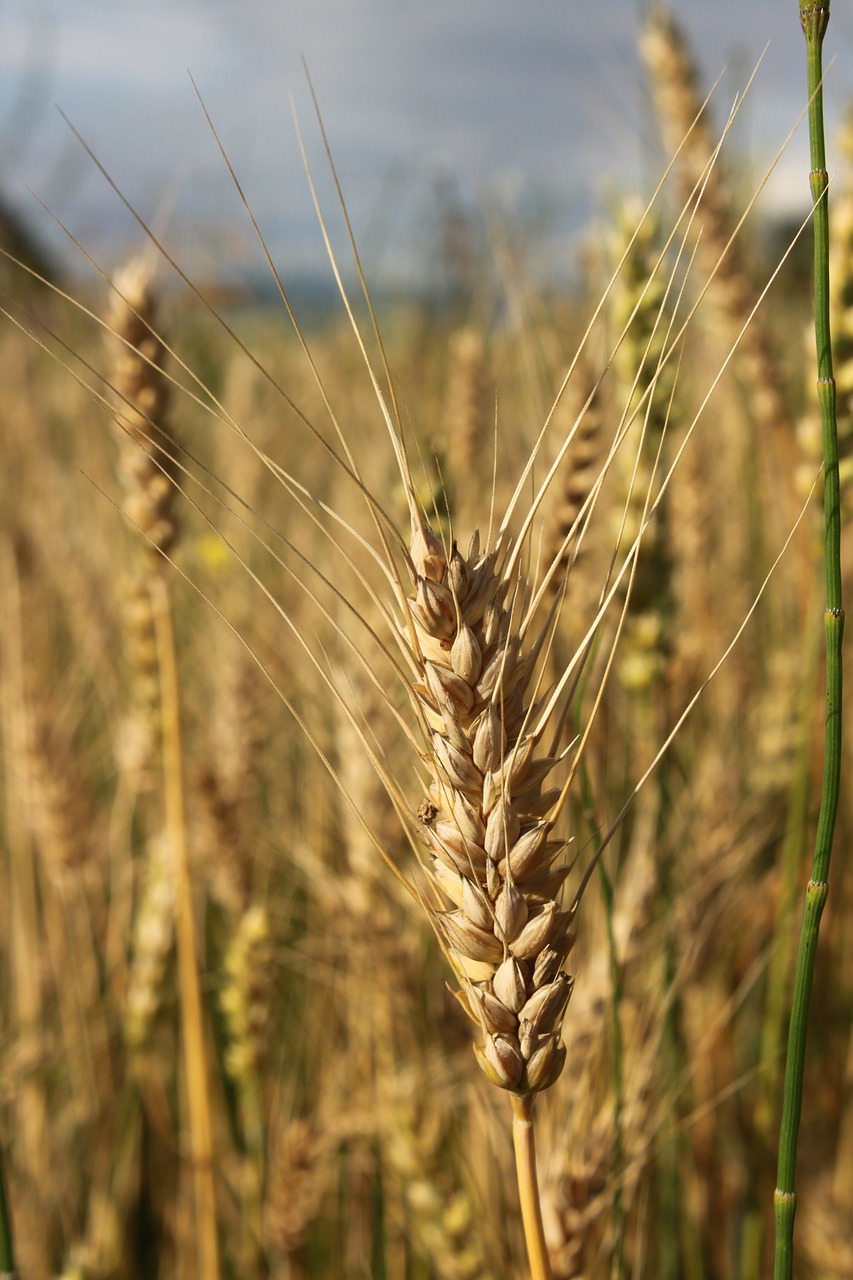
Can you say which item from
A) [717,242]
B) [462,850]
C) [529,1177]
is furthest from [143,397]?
[717,242]

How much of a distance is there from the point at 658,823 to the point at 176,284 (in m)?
2.13

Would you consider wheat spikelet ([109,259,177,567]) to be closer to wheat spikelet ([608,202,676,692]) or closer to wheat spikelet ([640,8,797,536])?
wheat spikelet ([608,202,676,692])

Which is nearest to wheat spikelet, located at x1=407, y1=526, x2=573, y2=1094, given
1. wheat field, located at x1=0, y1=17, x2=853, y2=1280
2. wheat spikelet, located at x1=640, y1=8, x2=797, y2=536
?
wheat field, located at x1=0, y1=17, x2=853, y2=1280

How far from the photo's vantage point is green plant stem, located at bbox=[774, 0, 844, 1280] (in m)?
0.45

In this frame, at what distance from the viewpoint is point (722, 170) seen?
1739mm

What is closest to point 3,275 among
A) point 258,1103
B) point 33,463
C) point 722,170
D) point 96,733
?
point 33,463

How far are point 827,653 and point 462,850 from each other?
0.19m

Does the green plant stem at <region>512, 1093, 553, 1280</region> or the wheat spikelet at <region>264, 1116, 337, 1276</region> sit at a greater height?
the green plant stem at <region>512, 1093, 553, 1280</region>

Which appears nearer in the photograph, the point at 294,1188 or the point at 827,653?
the point at 827,653

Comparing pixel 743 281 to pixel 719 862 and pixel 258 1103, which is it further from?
pixel 258 1103

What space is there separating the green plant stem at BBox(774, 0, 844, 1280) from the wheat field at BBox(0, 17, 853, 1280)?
6 centimetres

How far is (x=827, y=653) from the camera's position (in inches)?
18.3

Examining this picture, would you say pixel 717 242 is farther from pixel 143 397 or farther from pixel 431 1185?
pixel 431 1185

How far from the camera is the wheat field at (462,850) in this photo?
21.1 inches
